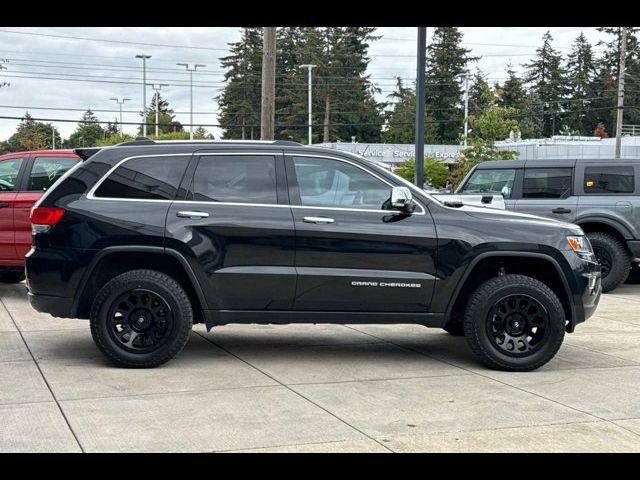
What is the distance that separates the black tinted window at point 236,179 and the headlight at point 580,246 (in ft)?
8.39

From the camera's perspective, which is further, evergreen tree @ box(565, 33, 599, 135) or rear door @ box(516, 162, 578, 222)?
evergreen tree @ box(565, 33, 599, 135)

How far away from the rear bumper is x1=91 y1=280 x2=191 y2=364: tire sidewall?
24cm

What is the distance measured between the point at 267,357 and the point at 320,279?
103 cm

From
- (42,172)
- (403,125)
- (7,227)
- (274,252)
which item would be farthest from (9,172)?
(403,125)

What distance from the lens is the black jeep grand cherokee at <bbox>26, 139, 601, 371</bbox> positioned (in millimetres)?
6863

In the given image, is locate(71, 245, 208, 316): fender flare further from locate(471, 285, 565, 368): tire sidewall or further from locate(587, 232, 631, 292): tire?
locate(587, 232, 631, 292): tire

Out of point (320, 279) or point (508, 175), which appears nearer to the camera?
point (320, 279)

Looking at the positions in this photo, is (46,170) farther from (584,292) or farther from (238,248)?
(584,292)

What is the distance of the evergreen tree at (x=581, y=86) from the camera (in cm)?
10098

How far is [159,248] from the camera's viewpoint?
6848 mm

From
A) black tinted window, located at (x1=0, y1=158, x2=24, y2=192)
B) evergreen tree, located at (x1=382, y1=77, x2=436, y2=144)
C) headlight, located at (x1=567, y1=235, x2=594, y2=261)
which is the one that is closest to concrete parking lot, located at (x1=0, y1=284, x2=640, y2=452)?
headlight, located at (x1=567, y1=235, x2=594, y2=261)

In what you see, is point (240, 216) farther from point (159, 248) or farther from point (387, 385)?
point (387, 385)

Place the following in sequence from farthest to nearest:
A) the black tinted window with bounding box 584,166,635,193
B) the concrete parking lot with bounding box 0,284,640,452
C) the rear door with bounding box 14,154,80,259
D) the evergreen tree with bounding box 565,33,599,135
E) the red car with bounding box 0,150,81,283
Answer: the evergreen tree with bounding box 565,33,599,135
the black tinted window with bounding box 584,166,635,193
the rear door with bounding box 14,154,80,259
the red car with bounding box 0,150,81,283
the concrete parking lot with bounding box 0,284,640,452
